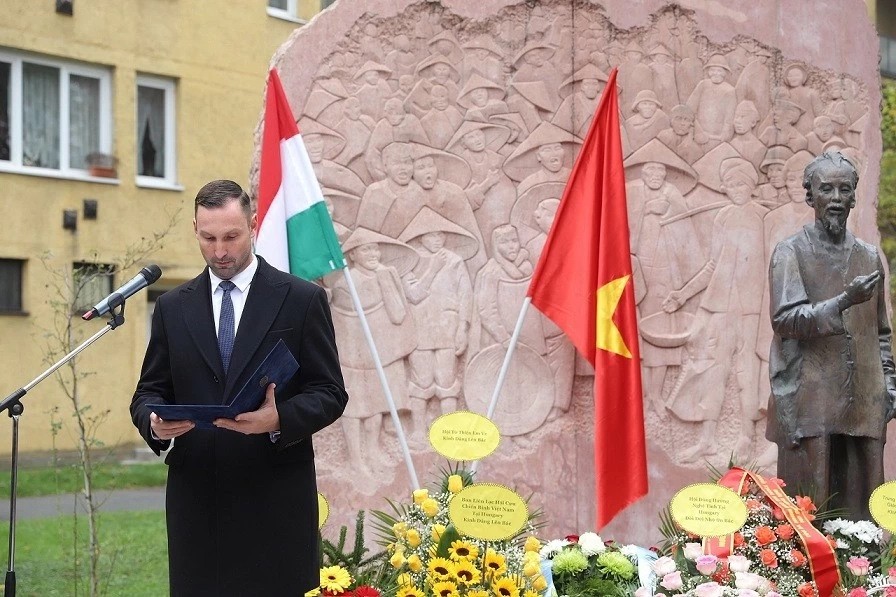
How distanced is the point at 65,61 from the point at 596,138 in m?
9.48

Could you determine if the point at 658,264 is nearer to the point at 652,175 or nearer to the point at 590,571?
the point at 652,175

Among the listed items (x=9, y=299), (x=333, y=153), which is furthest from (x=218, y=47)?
(x=333, y=153)

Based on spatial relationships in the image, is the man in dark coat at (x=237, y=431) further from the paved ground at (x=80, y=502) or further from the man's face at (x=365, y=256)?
the paved ground at (x=80, y=502)

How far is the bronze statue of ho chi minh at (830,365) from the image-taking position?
15.9 ft

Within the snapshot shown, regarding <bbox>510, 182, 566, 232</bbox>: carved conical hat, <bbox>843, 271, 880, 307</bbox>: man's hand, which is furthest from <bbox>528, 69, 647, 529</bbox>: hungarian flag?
<bbox>843, 271, 880, 307</bbox>: man's hand

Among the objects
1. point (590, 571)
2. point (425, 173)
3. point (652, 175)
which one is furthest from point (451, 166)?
point (590, 571)

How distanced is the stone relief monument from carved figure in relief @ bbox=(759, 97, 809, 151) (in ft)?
0.04

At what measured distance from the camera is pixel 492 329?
21.8 ft

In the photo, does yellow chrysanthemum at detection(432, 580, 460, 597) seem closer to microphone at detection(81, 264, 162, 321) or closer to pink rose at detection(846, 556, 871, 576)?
microphone at detection(81, 264, 162, 321)

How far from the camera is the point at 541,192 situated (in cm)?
669

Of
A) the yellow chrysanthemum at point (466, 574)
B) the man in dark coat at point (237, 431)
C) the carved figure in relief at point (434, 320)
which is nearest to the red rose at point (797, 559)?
the yellow chrysanthemum at point (466, 574)

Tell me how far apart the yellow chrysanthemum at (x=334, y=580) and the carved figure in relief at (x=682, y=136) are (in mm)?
3739

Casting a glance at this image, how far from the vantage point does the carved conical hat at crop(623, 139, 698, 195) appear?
22.2 feet

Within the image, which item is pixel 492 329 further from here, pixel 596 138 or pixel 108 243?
pixel 108 243
